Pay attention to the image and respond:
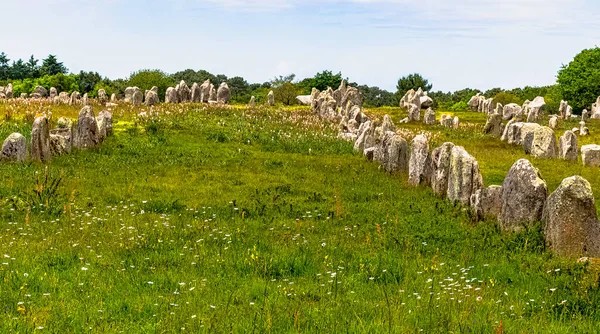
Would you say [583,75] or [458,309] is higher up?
[583,75]

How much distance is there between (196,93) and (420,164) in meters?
54.2

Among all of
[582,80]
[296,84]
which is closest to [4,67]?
[296,84]

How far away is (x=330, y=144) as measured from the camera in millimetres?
35125

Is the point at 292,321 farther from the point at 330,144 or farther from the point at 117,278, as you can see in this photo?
the point at 330,144

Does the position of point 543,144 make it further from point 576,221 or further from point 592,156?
point 576,221

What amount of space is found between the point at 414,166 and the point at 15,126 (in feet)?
75.5

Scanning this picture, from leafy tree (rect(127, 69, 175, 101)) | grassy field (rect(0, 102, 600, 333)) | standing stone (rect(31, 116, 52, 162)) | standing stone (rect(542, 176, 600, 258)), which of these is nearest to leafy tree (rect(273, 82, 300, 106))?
leafy tree (rect(127, 69, 175, 101))

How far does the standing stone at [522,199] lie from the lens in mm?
14461

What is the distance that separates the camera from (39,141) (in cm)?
2467

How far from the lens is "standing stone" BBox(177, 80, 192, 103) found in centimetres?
7138

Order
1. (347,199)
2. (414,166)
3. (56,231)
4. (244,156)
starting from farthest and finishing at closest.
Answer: (244,156) < (414,166) < (347,199) < (56,231)

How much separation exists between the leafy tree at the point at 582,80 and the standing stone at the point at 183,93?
56.3 meters

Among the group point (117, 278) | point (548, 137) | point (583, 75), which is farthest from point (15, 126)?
point (583, 75)

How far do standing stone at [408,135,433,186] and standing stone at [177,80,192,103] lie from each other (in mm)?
52171
